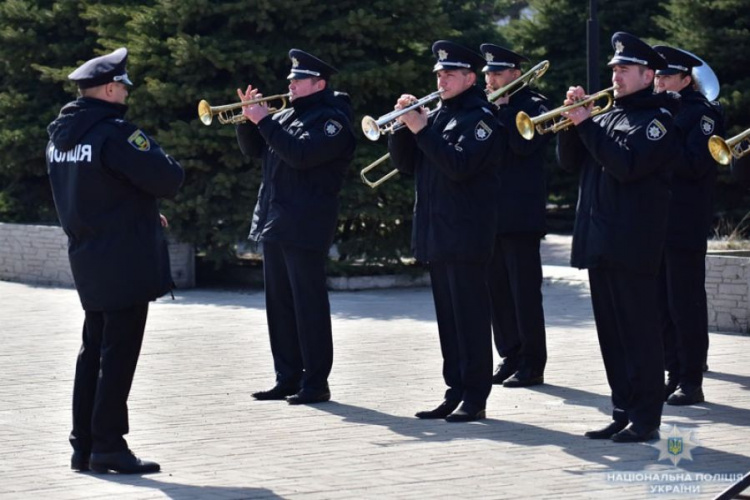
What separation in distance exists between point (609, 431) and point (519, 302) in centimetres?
215

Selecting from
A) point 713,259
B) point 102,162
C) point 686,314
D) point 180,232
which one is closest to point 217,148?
point 180,232

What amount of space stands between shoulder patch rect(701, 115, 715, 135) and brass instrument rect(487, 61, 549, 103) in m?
1.13

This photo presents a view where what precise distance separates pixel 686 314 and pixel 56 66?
9.81m

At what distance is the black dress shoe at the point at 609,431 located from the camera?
26.1 ft

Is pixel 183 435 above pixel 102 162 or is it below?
below

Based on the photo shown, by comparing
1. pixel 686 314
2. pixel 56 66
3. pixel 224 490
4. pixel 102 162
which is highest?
pixel 56 66

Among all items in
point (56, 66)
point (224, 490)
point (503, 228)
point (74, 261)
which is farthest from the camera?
point (56, 66)

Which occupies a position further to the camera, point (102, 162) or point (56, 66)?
point (56, 66)

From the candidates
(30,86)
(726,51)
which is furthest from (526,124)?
(30,86)

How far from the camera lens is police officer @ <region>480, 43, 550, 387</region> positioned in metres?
9.83

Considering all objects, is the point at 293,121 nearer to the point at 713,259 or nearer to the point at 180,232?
the point at 713,259

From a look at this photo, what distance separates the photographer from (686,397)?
901cm

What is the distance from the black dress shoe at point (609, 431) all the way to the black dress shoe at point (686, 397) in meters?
1.15

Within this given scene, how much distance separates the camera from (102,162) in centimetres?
723
